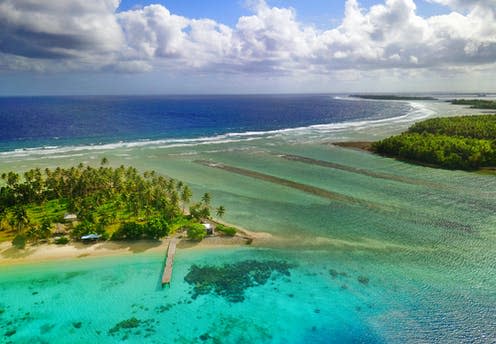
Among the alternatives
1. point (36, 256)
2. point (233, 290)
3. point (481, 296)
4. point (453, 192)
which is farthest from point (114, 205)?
point (453, 192)

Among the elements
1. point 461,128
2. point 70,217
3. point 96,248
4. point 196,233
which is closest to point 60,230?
point 70,217

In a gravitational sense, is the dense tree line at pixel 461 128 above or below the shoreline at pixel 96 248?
above

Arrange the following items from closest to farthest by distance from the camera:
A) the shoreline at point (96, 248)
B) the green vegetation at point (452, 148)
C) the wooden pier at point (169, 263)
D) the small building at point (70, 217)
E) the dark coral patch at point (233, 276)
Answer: the dark coral patch at point (233, 276)
the wooden pier at point (169, 263)
the shoreline at point (96, 248)
the small building at point (70, 217)
the green vegetation at point (452, 148)

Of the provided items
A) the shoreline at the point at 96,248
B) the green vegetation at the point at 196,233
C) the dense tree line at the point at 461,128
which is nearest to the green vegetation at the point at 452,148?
the dense tree line at the point at 461,128

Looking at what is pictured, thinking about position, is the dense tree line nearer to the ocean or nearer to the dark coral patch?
the ocean

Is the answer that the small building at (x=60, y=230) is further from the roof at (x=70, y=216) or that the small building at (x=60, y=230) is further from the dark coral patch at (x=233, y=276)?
the dark coral patch at (x=233, y=276)

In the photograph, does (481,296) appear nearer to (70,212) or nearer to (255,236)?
(255,236)
